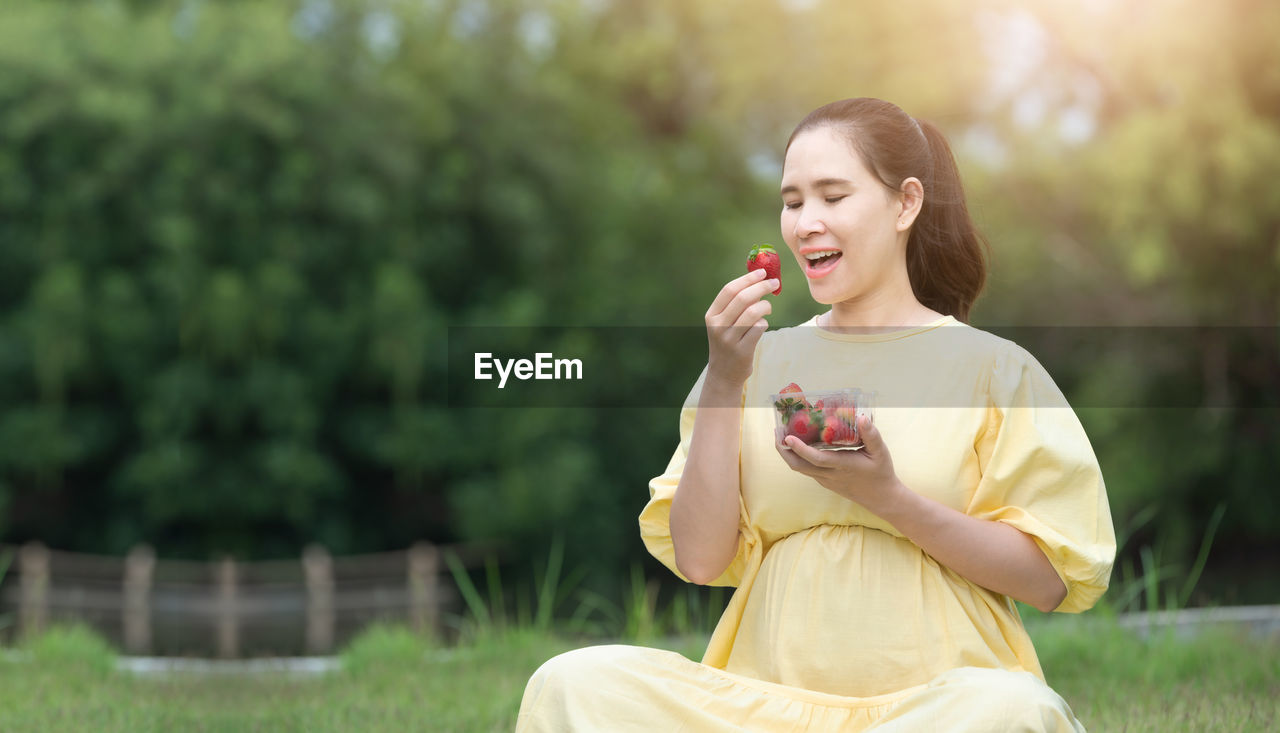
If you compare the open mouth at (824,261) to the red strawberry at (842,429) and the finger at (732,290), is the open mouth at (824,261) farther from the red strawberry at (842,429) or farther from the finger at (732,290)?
the red strawberry at (842,429)

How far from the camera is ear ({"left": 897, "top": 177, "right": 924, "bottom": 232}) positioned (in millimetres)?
2027

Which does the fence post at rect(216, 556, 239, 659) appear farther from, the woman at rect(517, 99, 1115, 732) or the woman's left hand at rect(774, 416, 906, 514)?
the woman's left hand at rect(774, 416, 906, 514)

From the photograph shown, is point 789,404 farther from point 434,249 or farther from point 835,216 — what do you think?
point 434,249

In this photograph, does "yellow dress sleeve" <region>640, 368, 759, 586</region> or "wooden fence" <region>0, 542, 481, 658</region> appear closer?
"yellow dress sleeve" <region>640, 368, 759, 586</region>

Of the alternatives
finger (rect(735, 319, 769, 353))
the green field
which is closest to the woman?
finger (rect(735, 319, 769, 353))

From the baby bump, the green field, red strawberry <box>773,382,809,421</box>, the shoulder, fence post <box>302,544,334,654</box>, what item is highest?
the shoulder

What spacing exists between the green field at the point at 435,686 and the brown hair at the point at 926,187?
4.32 ft

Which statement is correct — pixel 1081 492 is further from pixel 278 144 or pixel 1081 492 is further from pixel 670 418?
pixel 670 418

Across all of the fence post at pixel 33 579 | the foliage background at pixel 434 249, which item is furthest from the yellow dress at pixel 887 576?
the fence post at pixel 33 579

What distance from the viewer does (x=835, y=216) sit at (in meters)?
1.96

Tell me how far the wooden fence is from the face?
8.64m

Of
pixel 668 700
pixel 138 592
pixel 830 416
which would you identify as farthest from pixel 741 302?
pixel 138 592

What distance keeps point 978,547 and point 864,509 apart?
0.59 ft

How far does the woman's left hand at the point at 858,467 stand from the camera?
1.69m
